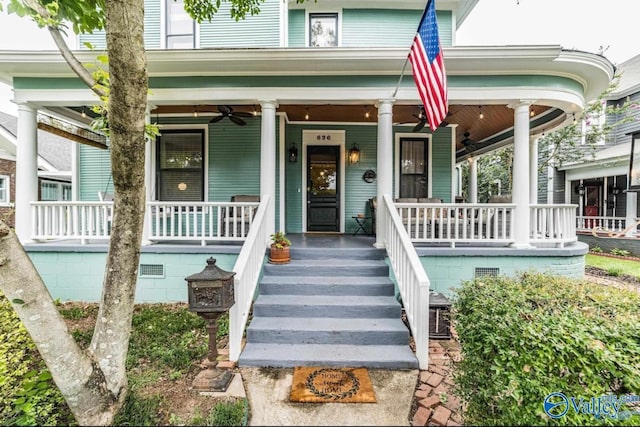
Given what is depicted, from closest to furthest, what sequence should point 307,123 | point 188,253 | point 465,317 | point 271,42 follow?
point 465,317
point 188,253
point 271,42
point 307,123

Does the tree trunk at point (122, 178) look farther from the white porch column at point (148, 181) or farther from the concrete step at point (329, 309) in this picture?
the white porch column at point (148, 181)

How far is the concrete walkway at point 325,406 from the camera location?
2.33 m

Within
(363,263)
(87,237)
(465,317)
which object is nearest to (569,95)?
(363,263)

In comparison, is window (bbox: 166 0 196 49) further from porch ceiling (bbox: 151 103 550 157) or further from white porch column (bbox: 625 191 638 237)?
white porch column (bbox: 625 191 638 237)

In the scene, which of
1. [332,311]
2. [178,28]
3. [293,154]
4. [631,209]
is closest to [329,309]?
[332,311]

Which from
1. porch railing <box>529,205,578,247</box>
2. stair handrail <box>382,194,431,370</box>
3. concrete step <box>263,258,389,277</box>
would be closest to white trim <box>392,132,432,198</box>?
porch railing <box>529,205,578,247</box>

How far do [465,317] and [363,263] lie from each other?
220 centimetres

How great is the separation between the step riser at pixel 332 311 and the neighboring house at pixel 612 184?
1052 cm

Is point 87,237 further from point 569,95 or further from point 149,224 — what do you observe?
point 569,95

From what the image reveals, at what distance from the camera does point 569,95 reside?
5.16 m

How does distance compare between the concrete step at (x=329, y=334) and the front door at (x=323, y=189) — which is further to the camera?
the front door at (x=323, y=189)

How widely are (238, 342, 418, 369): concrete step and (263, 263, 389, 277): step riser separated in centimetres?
118

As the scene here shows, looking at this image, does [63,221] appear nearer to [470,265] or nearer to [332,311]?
[332,311]

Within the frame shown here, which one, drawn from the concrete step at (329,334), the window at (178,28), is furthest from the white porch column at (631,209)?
the window at (178,28)
